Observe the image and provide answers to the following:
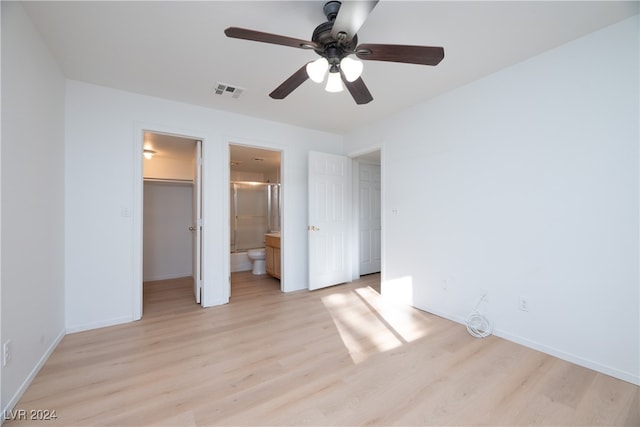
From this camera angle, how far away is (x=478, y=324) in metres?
2.63

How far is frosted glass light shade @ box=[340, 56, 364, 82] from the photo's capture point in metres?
1.61

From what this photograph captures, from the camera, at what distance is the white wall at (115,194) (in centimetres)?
262

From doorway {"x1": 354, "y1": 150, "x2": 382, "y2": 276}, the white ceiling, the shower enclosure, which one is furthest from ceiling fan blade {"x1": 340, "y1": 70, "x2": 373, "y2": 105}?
the shower enclosure

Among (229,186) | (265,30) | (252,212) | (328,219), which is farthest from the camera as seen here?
(252,212)

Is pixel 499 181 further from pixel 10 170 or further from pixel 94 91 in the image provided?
pixel 94 91

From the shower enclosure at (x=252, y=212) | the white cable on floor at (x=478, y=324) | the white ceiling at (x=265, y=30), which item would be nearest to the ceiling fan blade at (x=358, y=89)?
the white ceiling at (x=265, y=30)

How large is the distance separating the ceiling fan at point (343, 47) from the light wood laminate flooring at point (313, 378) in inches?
77.9

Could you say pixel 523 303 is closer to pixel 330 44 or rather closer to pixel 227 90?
pixel 330 44

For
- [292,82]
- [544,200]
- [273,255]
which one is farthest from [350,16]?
[273,255]

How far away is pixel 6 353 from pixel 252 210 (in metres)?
5.06

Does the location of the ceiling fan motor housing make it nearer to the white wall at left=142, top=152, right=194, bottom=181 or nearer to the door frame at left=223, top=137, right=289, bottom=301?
the door frame at left=223, top=137, right=289, bottom=301

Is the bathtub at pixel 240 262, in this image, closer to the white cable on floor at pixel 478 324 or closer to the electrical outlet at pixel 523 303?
the white cable on floor at pixel 478 324

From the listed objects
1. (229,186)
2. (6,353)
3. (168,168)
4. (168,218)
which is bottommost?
(6,353)

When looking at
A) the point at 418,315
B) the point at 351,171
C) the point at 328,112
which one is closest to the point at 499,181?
the point at 418,315
